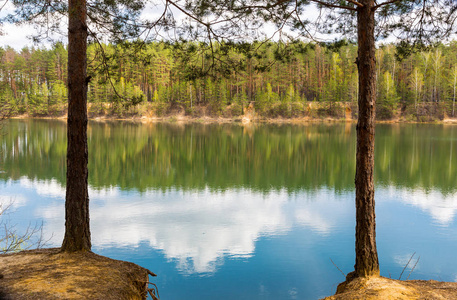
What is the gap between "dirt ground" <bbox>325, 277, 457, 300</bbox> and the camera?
13.0 ft

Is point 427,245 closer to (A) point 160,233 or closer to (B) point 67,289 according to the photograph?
(A) point 160,233

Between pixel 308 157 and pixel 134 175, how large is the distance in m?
10.6

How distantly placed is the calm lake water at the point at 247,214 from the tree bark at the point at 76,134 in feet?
9.23

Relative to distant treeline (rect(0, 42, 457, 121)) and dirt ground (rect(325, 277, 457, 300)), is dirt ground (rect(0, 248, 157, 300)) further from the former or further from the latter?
distant treeline (rect(0, 42, 457, 121))

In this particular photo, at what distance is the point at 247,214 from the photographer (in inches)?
468

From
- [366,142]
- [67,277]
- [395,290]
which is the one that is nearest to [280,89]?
[366,142]

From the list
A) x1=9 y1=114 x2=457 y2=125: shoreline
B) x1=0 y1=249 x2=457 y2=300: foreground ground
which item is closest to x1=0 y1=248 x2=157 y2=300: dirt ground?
x1=0 y1=249 x2=457 y2=300: foreground ground

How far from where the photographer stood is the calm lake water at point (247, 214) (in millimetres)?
7957

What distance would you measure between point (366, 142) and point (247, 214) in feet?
24.6

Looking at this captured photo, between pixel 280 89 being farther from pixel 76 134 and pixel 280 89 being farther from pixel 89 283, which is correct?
pixel 89 283

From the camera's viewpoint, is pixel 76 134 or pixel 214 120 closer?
pixel 76 134

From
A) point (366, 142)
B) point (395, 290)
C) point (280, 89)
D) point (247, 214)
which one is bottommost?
point (247, 214)

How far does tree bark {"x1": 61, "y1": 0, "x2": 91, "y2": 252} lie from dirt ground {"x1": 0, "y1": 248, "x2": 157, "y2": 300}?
12.9 inches

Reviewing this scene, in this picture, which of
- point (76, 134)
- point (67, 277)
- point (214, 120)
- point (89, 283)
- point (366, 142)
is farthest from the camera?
point (214, 120)
